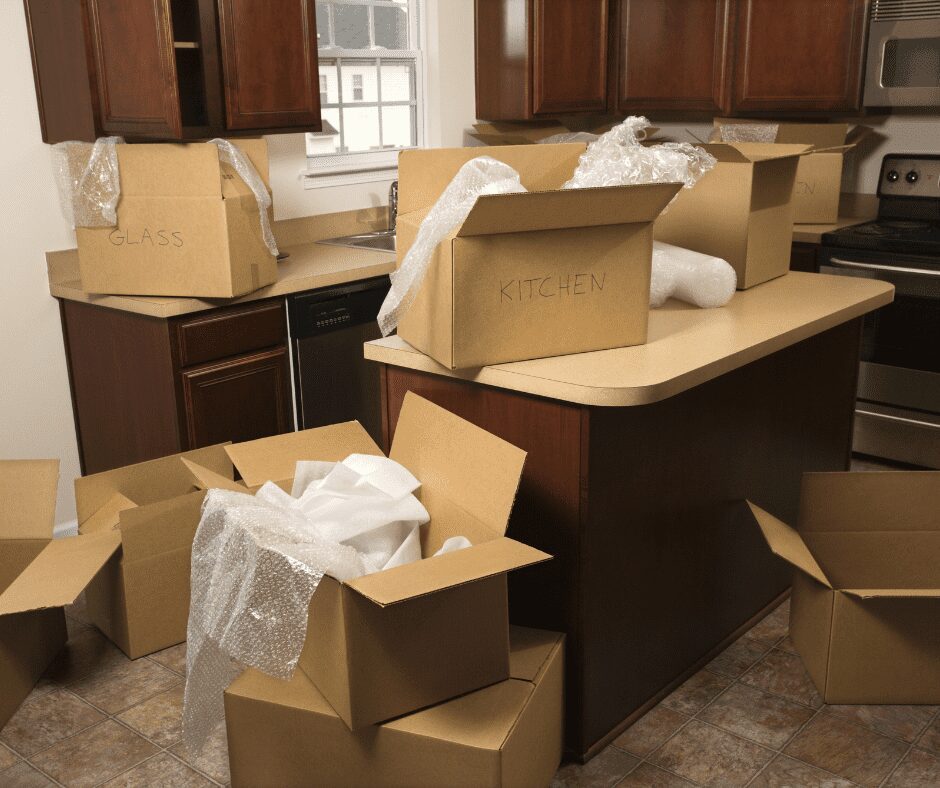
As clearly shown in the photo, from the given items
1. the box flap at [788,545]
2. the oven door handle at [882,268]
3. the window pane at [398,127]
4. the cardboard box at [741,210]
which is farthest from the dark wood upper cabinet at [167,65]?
the oven door handle at [882,268]

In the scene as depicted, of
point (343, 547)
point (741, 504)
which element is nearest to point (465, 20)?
point (741, 504)

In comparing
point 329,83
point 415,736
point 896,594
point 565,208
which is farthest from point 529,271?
point 329,83

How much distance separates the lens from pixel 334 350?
3148 mm

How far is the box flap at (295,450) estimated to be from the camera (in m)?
1.98

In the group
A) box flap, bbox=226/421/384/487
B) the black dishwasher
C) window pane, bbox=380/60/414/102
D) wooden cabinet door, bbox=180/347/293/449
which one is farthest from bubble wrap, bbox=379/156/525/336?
window pane, bbox=380/60/414/102

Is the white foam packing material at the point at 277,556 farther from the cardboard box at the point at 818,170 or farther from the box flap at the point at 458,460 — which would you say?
the cardboard box at the point at 818,170

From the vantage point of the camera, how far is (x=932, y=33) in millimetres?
3398

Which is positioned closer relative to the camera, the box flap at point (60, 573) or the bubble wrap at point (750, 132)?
the box flap at point (60, 573)

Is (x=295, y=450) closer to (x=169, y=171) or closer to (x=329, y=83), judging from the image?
(x=169, y=171)

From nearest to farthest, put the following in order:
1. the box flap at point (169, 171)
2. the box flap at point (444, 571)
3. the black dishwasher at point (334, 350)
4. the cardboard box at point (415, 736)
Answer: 1. the box flap at point (444, 571)
2. the cardboard box at point (415, 736)
3. the box flap at point (169, 171)
4. the black dishwasher at point (334, 350)

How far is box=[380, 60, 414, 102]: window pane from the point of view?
3.99 metres

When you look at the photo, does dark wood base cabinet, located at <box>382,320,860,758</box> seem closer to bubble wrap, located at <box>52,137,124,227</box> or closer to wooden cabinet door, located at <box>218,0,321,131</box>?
bubble wrap, located at <box>52,137,124,227</box>

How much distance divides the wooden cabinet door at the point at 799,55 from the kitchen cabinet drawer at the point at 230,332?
2.17m

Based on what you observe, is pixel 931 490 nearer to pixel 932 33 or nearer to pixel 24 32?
pixel 932 33
